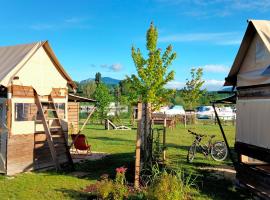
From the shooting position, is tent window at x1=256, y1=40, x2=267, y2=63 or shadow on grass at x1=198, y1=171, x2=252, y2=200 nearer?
tent window at x1=256, y1=40, x2=267, y2=63

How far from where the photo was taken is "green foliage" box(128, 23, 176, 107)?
2067 cm

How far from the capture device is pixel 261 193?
9203 mm

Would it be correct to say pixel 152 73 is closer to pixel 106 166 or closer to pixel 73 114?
pixel 73 114

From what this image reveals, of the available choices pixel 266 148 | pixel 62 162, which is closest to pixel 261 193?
pixel 266 148

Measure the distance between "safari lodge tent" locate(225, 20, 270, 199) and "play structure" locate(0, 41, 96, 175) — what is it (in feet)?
21.2

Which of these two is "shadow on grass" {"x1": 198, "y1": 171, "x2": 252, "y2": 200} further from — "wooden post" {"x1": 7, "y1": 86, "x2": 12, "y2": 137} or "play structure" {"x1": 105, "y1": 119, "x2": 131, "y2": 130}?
"play structure" {"x1": 105, "y1": 119, "x2": 131, "y2": 130}

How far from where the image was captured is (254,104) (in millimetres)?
10078

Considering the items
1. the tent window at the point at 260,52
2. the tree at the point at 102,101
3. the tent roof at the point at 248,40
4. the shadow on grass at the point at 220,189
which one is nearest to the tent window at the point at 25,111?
the shadow on grass at the point at 220,189

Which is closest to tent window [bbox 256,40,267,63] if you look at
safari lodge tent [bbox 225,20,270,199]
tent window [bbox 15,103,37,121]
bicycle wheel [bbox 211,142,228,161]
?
safari lodge tent [bbox 225,20,270,199]

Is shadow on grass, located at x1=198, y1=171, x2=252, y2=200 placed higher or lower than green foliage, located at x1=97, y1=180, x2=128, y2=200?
lower

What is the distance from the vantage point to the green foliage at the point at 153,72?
67.8 ft

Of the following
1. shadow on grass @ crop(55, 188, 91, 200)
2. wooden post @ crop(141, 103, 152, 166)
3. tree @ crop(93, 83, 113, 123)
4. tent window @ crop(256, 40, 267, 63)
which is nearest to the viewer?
shadow on grass @ crop(55, 188, 91, 200)

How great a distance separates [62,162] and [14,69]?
12.9 feet

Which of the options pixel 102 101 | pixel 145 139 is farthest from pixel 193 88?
pixel 145 139
